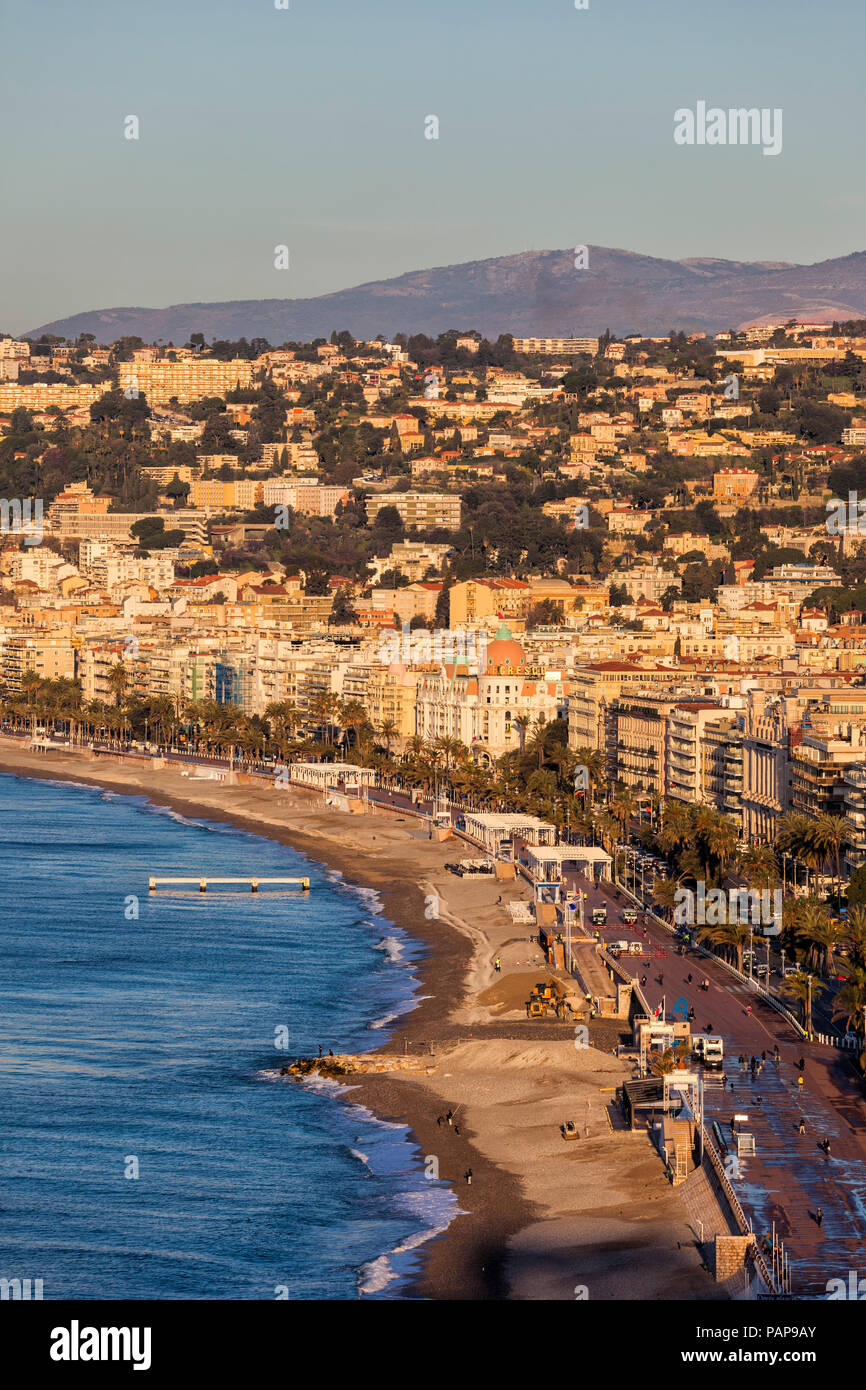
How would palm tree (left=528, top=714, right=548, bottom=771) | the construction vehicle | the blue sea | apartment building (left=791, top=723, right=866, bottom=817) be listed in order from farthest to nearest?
palm tree (left=528, top=714, right=548, bottom=771)
apartment building (left=791, top=723, right=866, bottom=817)
the construction vehicle
the blue sea

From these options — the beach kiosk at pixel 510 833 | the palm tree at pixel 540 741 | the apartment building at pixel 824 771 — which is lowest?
the beach kiosk at pixel 510 833

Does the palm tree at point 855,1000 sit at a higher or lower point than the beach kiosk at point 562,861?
higher

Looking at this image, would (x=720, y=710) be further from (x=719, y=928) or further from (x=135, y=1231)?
(x=135, y=1231)

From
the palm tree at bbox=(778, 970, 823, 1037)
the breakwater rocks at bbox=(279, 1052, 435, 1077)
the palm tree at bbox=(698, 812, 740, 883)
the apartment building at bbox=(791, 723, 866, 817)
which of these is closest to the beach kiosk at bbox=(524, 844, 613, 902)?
the palm tree at bbox=(698, 812, 740, 883)

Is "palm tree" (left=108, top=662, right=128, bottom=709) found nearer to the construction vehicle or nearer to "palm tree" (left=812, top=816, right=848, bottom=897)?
"palm tree" (left=812, top=816, right=848, bottom=897)

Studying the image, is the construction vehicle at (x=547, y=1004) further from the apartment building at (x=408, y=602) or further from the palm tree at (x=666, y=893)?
the apartment building at (x=408, y=602)

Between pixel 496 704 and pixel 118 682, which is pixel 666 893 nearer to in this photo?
pixel 496 704

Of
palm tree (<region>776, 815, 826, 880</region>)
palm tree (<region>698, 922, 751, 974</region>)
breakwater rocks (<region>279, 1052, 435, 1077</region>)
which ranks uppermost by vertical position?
palm tree (<region>776, 815, 826, 880</region>)

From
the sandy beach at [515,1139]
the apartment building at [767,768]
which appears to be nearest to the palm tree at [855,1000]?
the sandy beach at [515,1139]
